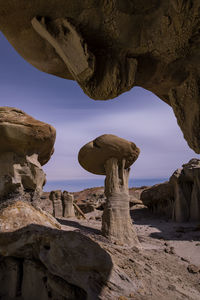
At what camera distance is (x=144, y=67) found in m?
1.92

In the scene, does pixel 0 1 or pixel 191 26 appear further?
pixel 191 26

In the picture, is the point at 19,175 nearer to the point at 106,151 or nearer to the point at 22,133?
the point at 22,133

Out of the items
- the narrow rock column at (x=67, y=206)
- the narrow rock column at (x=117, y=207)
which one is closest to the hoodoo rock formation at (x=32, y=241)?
the narrow rock column at (x=117, y=207)

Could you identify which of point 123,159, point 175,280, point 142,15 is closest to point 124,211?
point 123,159

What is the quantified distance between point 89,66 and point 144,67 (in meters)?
0.57

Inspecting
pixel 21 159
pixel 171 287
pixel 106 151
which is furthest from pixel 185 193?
pixel 21 159

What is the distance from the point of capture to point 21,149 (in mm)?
4340

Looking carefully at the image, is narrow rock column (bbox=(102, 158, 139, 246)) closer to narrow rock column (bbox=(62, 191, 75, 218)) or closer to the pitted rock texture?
the pitted rock texture

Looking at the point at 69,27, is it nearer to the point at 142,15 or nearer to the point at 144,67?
the point at 142,15

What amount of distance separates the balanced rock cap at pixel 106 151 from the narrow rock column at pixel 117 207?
0.21 metres

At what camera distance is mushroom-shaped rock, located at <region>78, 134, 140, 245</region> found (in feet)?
22.0

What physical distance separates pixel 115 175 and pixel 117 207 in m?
1.00

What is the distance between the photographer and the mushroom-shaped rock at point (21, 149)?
13.5 ft

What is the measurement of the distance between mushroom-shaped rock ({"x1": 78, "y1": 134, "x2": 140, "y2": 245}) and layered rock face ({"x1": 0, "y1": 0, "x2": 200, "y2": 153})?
5.20m
